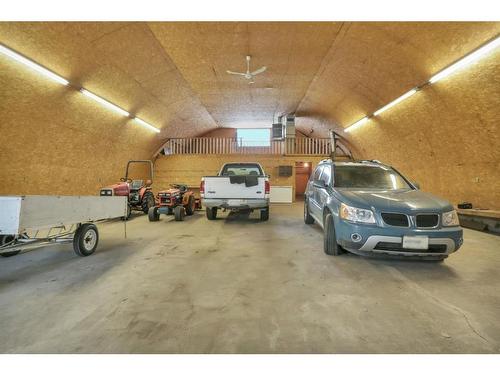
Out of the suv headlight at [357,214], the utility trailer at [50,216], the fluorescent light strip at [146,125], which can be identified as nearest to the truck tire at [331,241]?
the suv headlight at [357,214]

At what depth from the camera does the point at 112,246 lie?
15.4 feet

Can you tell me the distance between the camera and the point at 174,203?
816 cm

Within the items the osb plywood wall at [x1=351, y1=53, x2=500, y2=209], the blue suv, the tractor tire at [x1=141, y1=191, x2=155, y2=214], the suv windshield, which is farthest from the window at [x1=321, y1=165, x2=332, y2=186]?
the tractor tire at [x1=141, y1=191, x2=155, y2=214]

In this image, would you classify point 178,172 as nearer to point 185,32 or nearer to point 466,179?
point 185,32

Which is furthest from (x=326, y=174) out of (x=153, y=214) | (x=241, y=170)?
(x=153, y=214)

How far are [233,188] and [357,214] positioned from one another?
4.10 metres

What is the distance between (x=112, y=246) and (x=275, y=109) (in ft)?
36.4

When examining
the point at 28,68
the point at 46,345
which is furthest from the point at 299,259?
the point at 28,68

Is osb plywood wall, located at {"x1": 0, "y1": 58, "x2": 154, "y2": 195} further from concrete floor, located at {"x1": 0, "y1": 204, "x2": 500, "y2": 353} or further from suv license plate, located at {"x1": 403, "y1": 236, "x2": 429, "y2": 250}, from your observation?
suv license plate, located at {"x1": 403, "y1": 236, "x2": 429, "y2": 250}

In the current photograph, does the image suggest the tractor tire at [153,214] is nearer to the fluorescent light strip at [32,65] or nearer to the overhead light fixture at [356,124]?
the fluorescent light strip at [32,65]

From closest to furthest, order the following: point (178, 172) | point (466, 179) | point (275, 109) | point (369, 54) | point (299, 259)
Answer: point (299, 259) < point (369, 54) < point (466, 179) < point (275, 109) < point (178, 172)

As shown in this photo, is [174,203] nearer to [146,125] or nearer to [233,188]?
[233,188]

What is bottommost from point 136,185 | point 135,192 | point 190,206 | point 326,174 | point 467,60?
point 190,206

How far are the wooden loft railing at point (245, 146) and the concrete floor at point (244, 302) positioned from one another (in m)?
11.5
